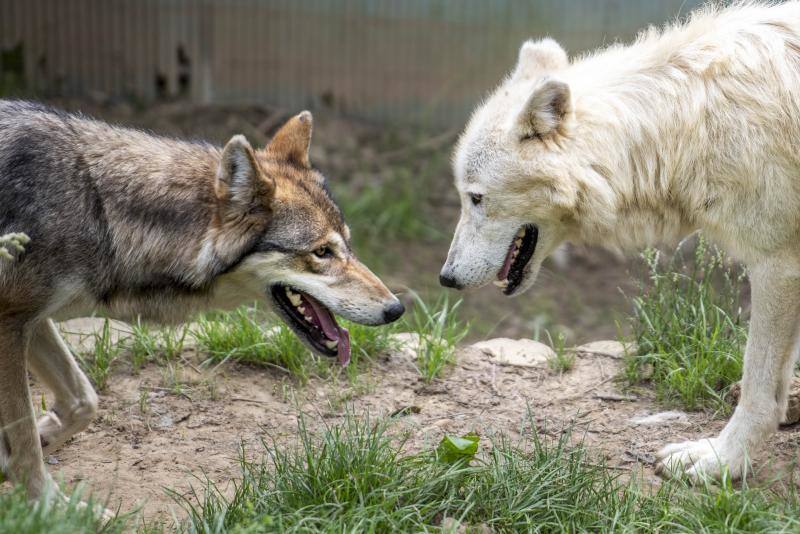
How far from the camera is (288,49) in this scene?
35.8ft

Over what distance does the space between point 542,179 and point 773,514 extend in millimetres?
1710

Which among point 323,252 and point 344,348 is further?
point 344,348

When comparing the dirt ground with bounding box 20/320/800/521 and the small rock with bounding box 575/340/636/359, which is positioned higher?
the small rock with bounding box 575/340/636/359

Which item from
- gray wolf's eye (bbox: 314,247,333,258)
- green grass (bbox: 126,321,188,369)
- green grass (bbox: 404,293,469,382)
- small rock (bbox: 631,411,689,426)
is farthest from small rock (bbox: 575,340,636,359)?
green grass (bbox: 126,321,188,369)

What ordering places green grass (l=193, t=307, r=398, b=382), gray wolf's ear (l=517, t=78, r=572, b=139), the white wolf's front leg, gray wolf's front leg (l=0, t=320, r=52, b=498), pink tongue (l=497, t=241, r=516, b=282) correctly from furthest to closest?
green grass (l=193, t=307, r=398, b=382)
pink tongue (l=497, t=241, r=516, b=282)
gray wolf's ear (l=517, t=78, r=572, b=139)
the white wolf's front leg
gray wolf's front leg (l=0, t=320, r=52, b=498)

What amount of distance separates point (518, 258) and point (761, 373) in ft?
4.02

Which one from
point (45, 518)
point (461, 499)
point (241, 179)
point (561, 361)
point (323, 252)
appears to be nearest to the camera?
point (45, 518)

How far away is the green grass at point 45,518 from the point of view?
9.51 ft

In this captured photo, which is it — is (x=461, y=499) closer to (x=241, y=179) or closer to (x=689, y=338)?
(x=241, y=179)

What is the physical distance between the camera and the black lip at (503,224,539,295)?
15.0ft

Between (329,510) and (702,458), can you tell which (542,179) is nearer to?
(702,458)

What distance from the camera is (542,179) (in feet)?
14.2

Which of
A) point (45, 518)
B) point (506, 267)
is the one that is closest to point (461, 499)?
point (506, 267)

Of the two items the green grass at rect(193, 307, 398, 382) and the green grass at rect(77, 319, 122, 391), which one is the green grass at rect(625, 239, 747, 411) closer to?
the green grass at rect(193, 307, 398, 382)
